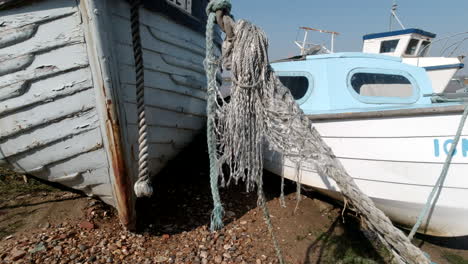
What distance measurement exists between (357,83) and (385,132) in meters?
0.89

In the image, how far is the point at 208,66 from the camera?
1764 millimetres

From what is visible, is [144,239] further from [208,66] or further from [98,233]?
[208,66]

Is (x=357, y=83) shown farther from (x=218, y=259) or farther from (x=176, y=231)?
(x=176, y=231)

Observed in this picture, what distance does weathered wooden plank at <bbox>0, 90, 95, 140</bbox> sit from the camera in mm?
2086

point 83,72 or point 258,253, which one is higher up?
point 83,72

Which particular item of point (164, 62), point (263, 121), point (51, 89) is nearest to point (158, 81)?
point (164, 62)

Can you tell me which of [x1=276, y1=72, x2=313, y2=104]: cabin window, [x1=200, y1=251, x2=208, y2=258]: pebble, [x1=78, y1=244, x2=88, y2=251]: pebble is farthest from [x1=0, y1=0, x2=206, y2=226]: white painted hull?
[x1=276, y1=72, x2=313, y2=104]: cabin window

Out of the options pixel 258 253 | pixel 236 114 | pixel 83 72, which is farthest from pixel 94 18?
pixel 258 253

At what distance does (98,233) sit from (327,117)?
2759 mm

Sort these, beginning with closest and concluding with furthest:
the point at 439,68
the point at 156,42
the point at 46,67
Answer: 1. the point at 46,67
2. the point at 156,42
3. the point at 439,68

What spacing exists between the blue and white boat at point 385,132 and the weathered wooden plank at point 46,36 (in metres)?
2.40

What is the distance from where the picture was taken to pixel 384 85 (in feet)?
10.9

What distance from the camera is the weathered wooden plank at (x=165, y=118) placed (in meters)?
2.37

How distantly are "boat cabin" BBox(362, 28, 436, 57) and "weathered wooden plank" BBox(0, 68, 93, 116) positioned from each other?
266 inches
